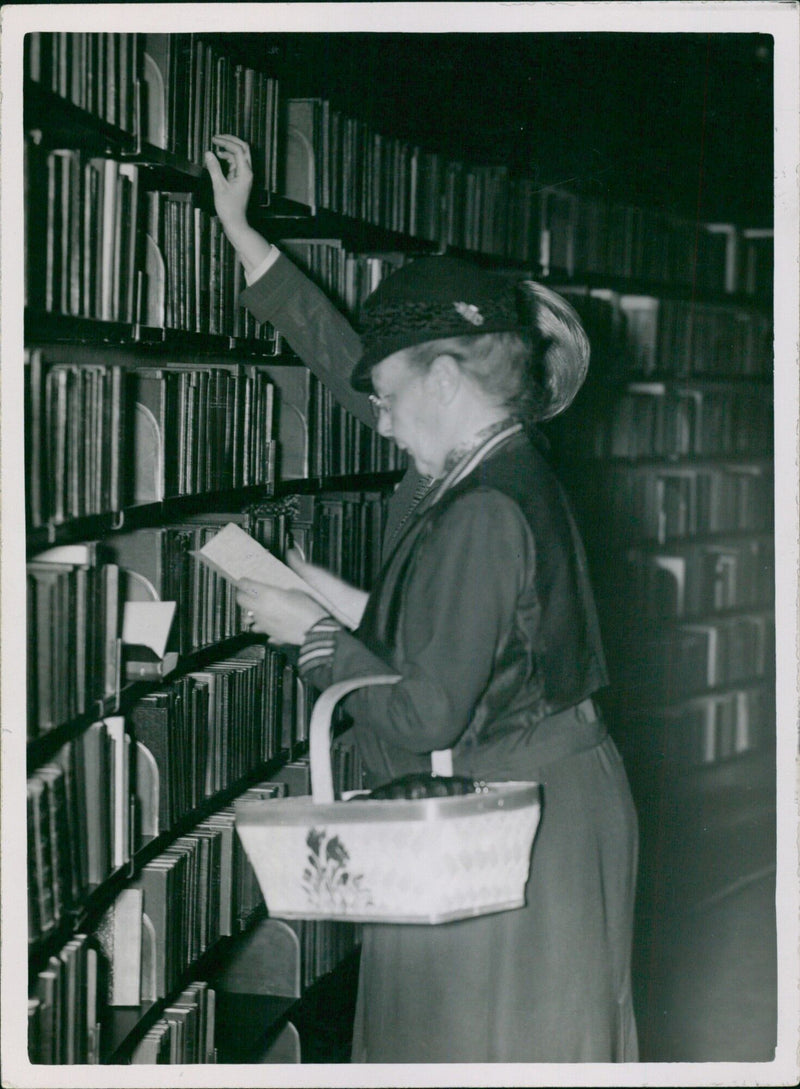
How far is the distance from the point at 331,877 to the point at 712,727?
11.2 feet

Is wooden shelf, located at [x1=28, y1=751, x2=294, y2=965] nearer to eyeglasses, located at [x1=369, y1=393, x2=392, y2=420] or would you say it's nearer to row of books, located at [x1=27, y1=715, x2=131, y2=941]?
row of books, located at [x1=27, y1=715, x2=131, y2=941]

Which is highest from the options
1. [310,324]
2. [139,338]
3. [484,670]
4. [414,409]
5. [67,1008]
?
[310,324]

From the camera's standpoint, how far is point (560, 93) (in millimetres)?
2531

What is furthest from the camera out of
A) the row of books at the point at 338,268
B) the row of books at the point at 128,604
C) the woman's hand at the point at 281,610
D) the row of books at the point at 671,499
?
the row of books at the point at 671,499

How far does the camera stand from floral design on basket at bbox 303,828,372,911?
1803 millimetres

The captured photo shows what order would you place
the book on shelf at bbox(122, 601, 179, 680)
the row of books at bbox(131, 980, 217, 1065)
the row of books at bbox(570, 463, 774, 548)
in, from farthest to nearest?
the row of books at bbox(570, 463, 774, 548)
the row of books at bbox(131, 980, 217, 1065)
the book on shelf at bbox(122, 601, 179, 680)

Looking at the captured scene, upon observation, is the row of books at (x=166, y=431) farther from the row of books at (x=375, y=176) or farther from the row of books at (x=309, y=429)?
the row of books at (x=375, y=176)

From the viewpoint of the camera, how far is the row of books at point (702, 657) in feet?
15.2

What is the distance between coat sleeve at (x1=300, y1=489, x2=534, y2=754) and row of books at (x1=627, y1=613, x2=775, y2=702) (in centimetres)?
275

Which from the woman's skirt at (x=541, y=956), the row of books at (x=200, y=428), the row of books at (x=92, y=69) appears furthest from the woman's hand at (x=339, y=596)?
the row of books at (x=92, y=69)

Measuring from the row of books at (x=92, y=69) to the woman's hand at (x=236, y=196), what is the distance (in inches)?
12.2

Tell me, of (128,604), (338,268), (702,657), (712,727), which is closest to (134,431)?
(128,604)

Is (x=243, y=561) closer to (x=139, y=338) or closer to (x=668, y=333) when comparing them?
(x=139, y=338)

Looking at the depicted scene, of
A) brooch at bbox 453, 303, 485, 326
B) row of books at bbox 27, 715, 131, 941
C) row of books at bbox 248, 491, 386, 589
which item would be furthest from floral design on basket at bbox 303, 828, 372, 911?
row of books at bbox 248, 491, 386, 589
